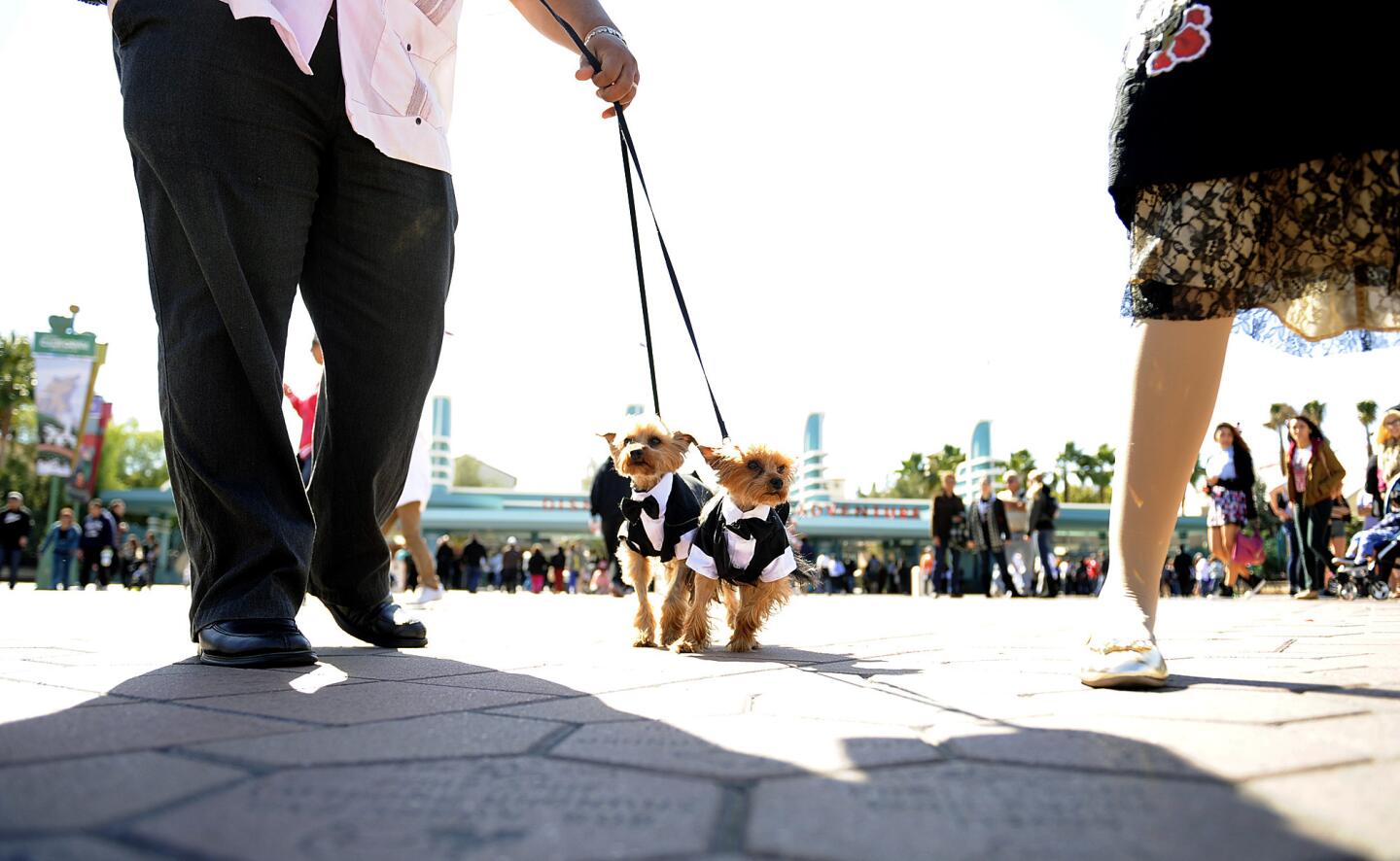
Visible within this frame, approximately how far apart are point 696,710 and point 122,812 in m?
0.99

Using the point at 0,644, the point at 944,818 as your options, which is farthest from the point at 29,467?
the point at 944,818

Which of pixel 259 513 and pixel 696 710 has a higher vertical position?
pixel 259 513

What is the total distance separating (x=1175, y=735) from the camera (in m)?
1.52

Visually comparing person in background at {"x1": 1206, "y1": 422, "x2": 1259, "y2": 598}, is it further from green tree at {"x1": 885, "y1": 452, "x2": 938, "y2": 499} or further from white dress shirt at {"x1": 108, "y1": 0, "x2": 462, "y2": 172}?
green tree at {"x1": 885, "y1": 452, "x2": 938, "y2": 499}

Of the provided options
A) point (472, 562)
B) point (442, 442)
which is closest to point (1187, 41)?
point (472, 562)

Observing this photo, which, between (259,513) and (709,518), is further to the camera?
(709,518)

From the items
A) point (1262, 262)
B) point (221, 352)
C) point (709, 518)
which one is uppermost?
point (1262, 262)

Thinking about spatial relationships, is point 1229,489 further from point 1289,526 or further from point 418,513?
point 418,513

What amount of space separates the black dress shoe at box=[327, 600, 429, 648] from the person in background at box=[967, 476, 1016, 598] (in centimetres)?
1150

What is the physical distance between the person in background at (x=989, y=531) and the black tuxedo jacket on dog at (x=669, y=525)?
10234 millimetres

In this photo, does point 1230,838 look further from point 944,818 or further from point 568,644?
point 568,644

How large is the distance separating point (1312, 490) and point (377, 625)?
9104mm

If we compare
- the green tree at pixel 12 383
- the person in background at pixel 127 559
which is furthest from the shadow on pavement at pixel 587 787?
the green tree at pixel 12 383

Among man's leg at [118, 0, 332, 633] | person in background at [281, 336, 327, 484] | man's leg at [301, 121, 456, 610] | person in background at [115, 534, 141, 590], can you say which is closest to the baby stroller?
person in background at [281, 336, 327, 484]
